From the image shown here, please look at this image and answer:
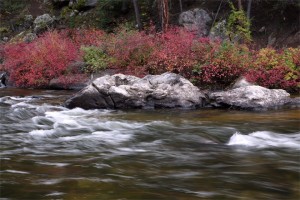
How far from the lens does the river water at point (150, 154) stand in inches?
167

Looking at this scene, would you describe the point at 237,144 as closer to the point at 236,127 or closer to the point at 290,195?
the point at 236,127

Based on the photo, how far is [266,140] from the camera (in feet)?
22.0

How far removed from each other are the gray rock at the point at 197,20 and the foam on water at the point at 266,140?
41.1 feet

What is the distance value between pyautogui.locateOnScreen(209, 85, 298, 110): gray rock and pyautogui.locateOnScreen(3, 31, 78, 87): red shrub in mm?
8090

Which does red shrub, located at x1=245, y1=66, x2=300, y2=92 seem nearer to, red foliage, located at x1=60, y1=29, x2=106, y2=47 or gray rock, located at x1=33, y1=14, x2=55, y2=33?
red foliage, located at x1=60, y1=29, x2=106, y2=47

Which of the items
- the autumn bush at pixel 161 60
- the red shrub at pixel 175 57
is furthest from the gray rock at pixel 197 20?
the red shrub at pixel 175 57

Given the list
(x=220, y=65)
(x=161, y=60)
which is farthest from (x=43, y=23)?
(x=220, y=65)

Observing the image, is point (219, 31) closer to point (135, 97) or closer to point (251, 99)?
point (251, 99)

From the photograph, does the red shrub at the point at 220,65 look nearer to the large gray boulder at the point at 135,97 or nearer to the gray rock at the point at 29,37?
the large gray boulder at the point at 135,97

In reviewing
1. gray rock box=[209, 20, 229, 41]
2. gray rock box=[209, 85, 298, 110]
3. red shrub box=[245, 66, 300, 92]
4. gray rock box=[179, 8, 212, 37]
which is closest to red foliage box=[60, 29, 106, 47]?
gray rock box=[179, 8, 212, 37]

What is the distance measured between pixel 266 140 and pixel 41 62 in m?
12.0

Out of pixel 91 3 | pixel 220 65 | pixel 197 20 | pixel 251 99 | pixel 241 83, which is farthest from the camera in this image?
pixel 91 3

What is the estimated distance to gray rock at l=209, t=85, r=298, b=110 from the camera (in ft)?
32.3

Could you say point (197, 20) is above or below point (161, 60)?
above
